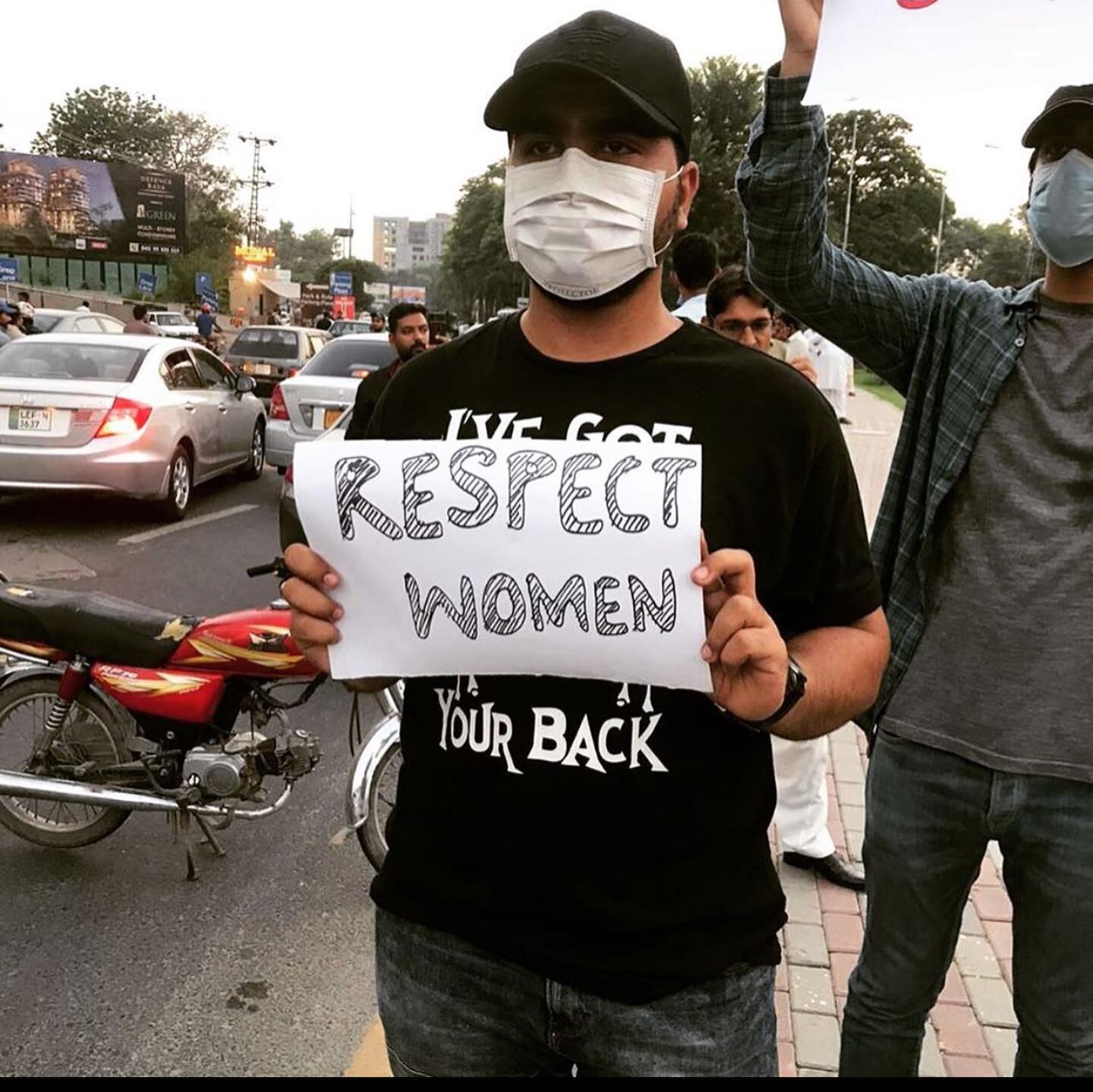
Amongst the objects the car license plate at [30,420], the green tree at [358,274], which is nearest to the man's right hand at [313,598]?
the car license plate at [30,420]

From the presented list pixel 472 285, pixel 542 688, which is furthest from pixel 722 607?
pixel 472 285

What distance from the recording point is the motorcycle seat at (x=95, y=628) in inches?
142

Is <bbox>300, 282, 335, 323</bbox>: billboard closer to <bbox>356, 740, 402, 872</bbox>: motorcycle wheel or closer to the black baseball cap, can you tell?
<bbox>356, 740, 402, 872</bbox>: motorcycle wheel

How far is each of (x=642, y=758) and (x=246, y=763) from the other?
2497 mm

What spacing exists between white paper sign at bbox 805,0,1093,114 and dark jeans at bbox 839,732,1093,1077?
1.22m

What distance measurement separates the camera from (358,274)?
9725 centimetres

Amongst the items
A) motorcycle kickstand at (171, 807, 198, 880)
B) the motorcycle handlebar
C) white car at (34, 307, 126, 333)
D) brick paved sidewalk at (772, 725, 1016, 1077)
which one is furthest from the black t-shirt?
white car at (34, 307, 126, 333)

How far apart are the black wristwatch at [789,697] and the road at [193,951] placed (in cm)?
198

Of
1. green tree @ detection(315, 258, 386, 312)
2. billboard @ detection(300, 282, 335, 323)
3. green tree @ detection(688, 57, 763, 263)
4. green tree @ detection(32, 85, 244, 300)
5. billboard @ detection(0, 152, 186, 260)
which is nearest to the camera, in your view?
green tree @ detection(688, 57, 763, 263)

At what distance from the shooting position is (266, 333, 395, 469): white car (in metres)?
9.84

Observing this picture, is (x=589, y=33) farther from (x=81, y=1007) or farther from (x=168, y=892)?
(x=168, y=892)

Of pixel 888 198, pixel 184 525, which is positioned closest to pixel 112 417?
pixel 184 525

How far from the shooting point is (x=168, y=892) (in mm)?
3588

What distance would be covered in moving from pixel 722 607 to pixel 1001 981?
2.59m
